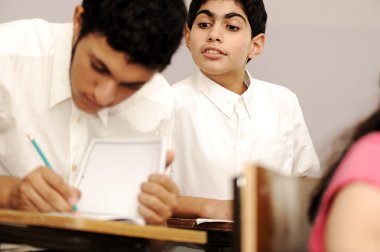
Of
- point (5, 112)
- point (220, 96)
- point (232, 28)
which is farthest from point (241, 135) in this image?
point (5, 112)

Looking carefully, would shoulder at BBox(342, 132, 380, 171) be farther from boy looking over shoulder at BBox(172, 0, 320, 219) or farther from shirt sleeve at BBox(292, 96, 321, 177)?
shirt sleeve at BBox(292, 96, 321, 177)

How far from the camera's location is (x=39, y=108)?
4.98 ft

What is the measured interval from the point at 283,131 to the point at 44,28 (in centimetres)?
105

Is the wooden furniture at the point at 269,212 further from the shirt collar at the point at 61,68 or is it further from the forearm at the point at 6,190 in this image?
the shirt collar at the point at 61,68

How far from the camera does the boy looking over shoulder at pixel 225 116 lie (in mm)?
2045

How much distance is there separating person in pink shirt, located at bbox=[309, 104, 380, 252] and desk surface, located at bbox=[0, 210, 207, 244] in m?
0.24

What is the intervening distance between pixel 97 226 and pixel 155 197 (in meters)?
0.27

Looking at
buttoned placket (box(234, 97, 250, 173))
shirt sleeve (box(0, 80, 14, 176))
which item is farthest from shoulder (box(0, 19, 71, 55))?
buttoned placket (box(234, 97, 250, 173))

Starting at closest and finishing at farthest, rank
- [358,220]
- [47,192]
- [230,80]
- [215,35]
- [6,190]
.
→ [358,220] < [47,192] < [6,190] < [215,35] < [230,80]

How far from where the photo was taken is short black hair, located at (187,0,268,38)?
2.16 m

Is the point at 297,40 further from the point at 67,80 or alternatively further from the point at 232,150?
the point at 67,80

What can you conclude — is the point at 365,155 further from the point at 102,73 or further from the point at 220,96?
the point at 220,96

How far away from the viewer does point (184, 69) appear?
2596 mm

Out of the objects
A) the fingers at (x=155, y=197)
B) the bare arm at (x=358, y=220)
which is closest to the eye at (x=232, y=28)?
the fingers at (x=155, y=197)
